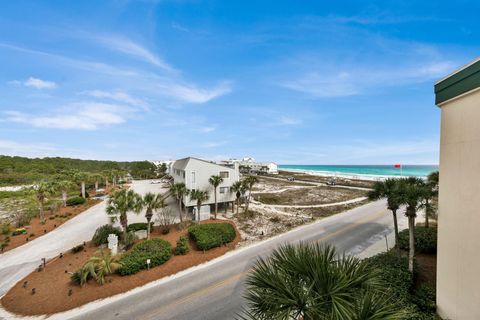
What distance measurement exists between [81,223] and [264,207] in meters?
22.6

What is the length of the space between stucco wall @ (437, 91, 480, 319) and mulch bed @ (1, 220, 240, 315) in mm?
12500

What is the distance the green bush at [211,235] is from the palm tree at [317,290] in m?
11.1

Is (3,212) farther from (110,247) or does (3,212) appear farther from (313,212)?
(313,212)

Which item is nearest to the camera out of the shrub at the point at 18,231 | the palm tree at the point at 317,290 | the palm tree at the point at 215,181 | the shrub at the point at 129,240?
the palm tree at the point at 317,290

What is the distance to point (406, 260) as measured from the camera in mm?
11672

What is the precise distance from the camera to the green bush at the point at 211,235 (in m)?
15.8

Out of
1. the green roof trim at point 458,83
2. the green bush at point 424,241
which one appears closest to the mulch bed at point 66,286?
the green bush at point 424,241

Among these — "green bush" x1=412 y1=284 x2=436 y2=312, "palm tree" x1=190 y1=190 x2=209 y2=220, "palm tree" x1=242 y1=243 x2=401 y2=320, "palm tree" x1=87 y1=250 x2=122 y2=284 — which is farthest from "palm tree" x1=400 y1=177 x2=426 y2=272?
"palm tree" x1=87 y1=250 x2=122 y2=284

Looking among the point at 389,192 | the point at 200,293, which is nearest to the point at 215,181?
the point at 200,293

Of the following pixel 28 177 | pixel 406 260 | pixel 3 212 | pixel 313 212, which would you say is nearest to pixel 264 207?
pixel 313 212

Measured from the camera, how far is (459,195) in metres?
6.92

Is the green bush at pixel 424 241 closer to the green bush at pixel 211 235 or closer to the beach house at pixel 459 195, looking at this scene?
the beach house at pixel 459 195

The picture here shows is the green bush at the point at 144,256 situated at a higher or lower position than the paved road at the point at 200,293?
higher

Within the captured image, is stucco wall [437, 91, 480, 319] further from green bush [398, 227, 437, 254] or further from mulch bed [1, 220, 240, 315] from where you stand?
mulch bed [1, 220, 240, 315]
